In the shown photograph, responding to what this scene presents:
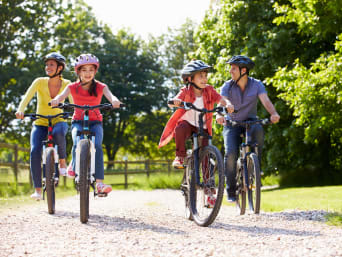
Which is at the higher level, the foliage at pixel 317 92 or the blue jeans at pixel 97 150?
the foliage at pixel 317 92

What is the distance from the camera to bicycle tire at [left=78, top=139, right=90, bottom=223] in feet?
16.5

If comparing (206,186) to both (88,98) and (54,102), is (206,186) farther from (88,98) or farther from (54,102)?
(54,102)

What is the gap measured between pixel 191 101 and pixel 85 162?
140 cm

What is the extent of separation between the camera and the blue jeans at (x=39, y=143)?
6.32 m

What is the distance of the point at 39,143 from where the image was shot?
6.46m

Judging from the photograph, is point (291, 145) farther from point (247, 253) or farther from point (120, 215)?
point (247, 253)

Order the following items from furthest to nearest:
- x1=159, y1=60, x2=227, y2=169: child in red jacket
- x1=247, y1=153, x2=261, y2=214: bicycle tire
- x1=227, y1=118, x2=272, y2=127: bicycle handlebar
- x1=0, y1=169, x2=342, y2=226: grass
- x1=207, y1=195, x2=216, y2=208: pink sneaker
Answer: x1=0, y1=169, x2=342, y2=226: grass
x1=227, y1=118, x2=272, y2=127: bicycle handlebar
x1=247, y1=153, x2=261, y2=214: bicycle tire
x1=159, y1=60, x2=227, y2=169: child in red jacket
x1=207, y1=195, x2=216, y2=208: pink sneaker

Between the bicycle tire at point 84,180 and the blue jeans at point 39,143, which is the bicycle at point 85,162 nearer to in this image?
the bicycle tire at point 84,180

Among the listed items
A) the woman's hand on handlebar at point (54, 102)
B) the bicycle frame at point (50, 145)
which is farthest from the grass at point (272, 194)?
the woman's hand on handlebar at point (54, 102)

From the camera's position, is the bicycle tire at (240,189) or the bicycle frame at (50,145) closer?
the bicycle tire at (240,189)

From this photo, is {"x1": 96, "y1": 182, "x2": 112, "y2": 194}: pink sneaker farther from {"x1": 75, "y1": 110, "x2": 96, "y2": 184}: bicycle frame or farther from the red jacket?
the red jacket

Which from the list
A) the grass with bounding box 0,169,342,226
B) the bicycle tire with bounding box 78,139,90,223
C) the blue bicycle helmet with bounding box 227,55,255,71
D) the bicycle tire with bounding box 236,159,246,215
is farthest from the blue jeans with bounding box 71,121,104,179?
the grass with bounding box 0,169,342,226

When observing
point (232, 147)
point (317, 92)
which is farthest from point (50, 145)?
point (317, 92)

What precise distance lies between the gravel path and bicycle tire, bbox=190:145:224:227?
0.42ft
